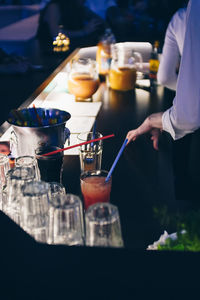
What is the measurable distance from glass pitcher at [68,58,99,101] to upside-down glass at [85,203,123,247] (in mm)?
1348

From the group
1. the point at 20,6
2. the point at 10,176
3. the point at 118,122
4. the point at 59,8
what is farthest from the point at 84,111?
the point at 20,6

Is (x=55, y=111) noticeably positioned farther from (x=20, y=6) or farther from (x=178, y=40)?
(x=20, y=6)

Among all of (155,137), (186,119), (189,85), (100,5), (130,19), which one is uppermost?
(189,85)

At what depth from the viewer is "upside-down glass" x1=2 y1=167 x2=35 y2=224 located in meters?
0.82

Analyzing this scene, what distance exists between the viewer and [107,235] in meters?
0.69

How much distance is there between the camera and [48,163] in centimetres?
102

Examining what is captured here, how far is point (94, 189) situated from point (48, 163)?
147mm

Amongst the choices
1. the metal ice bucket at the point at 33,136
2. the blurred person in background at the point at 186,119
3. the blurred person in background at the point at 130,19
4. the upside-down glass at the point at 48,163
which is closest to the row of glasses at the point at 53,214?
the upside-down glass at the point at 48,163

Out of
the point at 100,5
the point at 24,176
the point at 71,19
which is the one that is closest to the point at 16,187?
the point at 24,176

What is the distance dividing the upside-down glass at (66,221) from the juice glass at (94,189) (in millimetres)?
238

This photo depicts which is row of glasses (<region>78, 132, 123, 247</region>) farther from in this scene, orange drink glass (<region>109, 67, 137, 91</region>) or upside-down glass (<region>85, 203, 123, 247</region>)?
orange drink glass (<region>109, 67, 137, 91</region>)

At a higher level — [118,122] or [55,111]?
[55,111]

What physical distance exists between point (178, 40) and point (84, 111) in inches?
23.0

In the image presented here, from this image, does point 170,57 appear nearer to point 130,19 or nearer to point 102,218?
point 102,218
